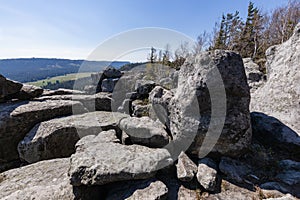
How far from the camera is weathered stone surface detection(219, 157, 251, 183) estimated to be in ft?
13.3

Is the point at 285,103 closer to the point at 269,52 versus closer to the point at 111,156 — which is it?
the point at 269,52

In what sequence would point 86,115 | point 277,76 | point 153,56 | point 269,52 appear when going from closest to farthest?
point 277,76 → point 86,115 → point 269,52 → point 153,56

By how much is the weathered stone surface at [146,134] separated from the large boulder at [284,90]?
4314 mm

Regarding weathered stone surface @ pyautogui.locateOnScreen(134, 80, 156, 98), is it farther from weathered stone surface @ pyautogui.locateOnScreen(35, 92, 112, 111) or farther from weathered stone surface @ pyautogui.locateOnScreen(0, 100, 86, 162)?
weathered stone surface @ pyautogui.locateOnScreen(0, 100, 86, 162)

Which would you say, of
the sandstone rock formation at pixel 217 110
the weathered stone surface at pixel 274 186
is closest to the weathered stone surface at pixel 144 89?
the sandstone rock formation at pixel 217 110

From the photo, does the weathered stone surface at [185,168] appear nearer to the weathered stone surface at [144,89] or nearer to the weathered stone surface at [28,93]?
the weathered stone surface at [144,89]

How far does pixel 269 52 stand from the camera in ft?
27.4

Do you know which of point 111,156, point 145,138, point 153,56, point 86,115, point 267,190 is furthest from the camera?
point 153,56

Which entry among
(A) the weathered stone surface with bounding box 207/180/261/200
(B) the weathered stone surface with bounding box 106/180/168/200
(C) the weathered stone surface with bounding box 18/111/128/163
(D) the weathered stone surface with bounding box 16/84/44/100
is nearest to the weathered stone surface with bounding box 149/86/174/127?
(C) the weathered stone surface with bounding box 18/111/128/163

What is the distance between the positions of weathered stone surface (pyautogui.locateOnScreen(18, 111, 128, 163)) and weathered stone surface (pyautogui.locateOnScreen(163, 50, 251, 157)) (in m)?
3.14

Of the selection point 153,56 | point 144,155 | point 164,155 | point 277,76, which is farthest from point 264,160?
point 153,56

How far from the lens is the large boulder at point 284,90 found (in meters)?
5.78

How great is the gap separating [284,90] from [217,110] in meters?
3.85

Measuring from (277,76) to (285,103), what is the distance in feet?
4.89
